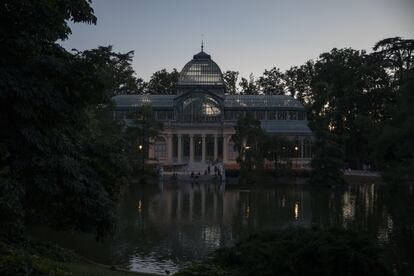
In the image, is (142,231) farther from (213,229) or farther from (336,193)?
(336,193)

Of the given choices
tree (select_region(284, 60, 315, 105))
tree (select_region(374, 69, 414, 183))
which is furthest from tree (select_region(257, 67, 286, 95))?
tree (select_region(374, 69, 414, 183))

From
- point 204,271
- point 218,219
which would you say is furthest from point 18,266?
point 218,219

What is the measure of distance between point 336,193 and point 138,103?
36.4 m

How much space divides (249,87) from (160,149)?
28.3 metres

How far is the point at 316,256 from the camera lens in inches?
468

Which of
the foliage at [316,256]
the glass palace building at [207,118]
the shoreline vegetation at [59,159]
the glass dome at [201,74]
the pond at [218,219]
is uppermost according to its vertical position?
the glass dome at [201,74]

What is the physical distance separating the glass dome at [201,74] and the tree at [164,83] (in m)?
16.7

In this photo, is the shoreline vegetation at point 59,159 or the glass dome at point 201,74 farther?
the glass dome at point 201,74

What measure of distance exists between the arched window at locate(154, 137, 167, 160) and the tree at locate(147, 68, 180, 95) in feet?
76.2

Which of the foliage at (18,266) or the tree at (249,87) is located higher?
the tree at (249,87)

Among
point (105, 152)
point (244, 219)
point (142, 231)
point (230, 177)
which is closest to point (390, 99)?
point (230, 177)

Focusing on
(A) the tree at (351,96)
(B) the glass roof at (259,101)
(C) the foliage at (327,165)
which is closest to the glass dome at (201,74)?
(B) the glass roof at (259,101)

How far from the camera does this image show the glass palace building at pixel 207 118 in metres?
73.2

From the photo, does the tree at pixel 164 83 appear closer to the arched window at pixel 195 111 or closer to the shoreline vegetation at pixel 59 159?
the arched window at pixel 195 111
